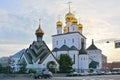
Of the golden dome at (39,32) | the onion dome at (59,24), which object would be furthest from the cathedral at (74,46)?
the golden dome at (39,32)

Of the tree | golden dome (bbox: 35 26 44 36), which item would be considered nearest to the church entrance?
the tree

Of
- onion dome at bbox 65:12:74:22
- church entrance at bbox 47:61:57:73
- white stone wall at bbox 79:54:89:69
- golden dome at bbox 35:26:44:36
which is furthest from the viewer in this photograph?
onion dome at bbox 65:12:74:22

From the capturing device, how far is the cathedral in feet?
331

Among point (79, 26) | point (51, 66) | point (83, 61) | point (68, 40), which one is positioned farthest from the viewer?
point (79, 26)

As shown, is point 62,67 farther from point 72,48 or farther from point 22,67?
point 72,48

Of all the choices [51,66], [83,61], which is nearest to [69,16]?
[83,61]

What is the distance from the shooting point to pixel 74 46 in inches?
4124

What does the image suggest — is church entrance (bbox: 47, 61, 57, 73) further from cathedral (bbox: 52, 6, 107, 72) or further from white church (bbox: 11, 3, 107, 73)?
cathedral (bbox: 52, 6, 107, 72)

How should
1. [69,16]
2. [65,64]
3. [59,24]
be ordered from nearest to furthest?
[65,64], [69,16], [59,24]

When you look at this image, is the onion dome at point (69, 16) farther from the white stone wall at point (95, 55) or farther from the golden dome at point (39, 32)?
the golden dome at point (39, 32)

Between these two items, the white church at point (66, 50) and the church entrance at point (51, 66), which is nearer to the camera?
the church entrance at point (51, 66)

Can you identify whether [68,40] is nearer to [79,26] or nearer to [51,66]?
[79,26]

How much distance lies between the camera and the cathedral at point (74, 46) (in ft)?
331

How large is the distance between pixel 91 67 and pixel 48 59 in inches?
966
